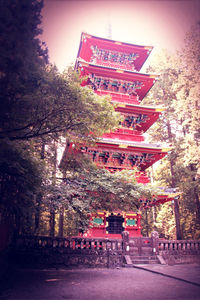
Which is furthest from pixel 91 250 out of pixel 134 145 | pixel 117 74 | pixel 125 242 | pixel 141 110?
pixel 117 74

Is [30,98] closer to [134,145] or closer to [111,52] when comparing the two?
[134,145]

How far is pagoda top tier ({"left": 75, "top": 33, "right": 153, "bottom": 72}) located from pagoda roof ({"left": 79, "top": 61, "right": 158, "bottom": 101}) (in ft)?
4.85

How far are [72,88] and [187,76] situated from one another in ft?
49.9

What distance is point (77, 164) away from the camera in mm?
8039

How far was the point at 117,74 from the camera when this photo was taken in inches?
609

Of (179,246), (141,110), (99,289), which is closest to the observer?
(99,289)

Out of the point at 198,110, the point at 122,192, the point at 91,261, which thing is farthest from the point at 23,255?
the point at 198,110

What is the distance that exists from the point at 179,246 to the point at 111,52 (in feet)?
48.5

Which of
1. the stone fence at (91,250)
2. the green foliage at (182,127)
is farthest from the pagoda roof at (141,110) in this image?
the stone fence at (91,250)

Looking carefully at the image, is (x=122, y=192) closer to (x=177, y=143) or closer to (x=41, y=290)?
(x=41, y=290)

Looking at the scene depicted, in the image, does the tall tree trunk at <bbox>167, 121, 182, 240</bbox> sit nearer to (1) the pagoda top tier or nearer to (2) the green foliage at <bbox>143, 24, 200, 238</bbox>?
(2) the green foliage at <bbox>143, 24, 200, 238</bbox>

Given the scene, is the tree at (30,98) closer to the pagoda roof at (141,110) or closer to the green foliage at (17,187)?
the green foliage at (17,187)

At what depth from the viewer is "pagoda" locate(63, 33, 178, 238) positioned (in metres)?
13.1

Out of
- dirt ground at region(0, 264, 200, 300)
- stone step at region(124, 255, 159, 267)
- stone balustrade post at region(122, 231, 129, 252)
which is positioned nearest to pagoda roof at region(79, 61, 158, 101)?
stone balustrade post at region(122, 231, 129, 252)
